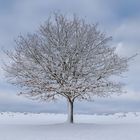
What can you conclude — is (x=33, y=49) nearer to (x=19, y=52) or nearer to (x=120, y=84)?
(x=19, y=52)

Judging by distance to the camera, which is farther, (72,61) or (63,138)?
(72,61)

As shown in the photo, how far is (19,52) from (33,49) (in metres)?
1.50

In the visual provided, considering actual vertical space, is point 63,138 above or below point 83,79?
below

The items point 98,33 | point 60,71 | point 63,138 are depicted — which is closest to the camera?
point 63,138

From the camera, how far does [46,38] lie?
98.4 feet

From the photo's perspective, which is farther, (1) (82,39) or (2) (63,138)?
(1) (82,39)

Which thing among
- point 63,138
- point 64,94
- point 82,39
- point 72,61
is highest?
point 82,39

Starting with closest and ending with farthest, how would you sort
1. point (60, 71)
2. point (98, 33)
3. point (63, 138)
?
point (63, 138), point (60, 71), point (98, 33)

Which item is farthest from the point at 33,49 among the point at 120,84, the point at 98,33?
the point at 120,84

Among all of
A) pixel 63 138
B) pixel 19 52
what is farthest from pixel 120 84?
pixel 63 138

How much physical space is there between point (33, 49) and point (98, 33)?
621 centimetres

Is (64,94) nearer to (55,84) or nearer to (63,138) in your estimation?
(55,84)

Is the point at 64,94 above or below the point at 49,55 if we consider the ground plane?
below

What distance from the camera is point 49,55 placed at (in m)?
28.8
